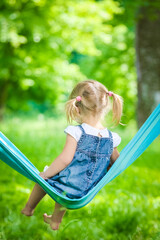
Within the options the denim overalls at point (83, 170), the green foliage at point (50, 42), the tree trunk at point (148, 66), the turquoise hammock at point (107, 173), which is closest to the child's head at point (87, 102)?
the denim overalls at point (83, 170)

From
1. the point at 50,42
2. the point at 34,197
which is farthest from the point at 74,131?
the point at 50,42

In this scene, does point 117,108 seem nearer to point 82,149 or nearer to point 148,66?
point 82,149

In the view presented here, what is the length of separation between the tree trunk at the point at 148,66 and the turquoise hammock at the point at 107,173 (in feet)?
14.0

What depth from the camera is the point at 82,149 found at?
68.5 inches

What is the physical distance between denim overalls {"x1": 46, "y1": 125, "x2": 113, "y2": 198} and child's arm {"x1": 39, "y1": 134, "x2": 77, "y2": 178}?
3 cm

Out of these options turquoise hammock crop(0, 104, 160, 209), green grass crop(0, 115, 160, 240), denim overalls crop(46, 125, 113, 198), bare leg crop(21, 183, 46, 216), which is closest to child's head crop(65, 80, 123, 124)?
denim overalls crop(46, 125, 113, 198)

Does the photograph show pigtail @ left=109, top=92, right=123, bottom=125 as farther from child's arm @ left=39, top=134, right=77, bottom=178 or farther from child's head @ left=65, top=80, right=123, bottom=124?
child's arm @ left=39, top=134, right=77, bottom=178

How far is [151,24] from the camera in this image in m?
6.11

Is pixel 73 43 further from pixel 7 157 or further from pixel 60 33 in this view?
pixel 7 157

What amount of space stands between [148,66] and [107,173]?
467cm

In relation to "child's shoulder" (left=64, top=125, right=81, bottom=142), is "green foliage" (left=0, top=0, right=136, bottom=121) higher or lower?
lower

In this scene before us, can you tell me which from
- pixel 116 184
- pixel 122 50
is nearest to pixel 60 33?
pixel 122 50

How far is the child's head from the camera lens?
1.79 metres

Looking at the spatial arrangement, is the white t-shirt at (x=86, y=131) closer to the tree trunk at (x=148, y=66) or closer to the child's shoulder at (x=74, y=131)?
the child's shoulder at (x=74, y=131)
